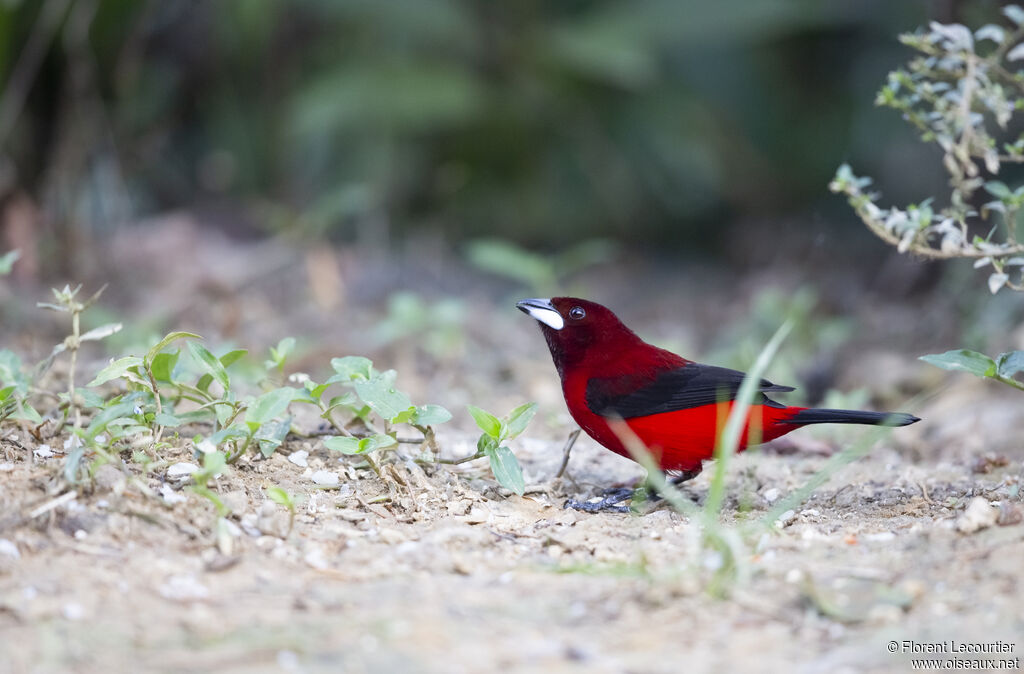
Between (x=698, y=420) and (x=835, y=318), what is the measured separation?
3.01 meters

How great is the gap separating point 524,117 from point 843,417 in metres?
5.00

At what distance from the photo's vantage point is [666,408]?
323 cm

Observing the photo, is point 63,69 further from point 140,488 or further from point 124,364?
point 140,488

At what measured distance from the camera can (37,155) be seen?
563cm

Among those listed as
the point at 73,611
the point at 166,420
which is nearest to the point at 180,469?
the point at 166,420

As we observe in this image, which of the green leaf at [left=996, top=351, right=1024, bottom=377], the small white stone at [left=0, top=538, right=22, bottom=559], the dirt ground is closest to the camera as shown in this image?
the dirt ground

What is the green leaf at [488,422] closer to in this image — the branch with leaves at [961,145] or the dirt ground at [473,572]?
the dirt ground at [473,572]

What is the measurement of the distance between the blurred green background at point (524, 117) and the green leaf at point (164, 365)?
371 centimetres

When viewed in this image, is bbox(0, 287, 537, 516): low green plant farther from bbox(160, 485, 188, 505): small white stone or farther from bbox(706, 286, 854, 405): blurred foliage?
bbox(706, 286, 854, 405): blurred foliage

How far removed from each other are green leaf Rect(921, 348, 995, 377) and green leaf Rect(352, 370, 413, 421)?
141cm

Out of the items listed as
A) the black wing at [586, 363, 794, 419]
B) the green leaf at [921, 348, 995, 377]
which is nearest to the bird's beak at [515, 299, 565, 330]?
the black wing at [586, 363, 794, 419]

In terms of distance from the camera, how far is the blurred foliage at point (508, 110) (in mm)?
7172

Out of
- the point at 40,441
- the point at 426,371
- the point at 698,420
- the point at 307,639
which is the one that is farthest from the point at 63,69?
the point at 307,639

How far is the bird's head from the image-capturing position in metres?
3.51
